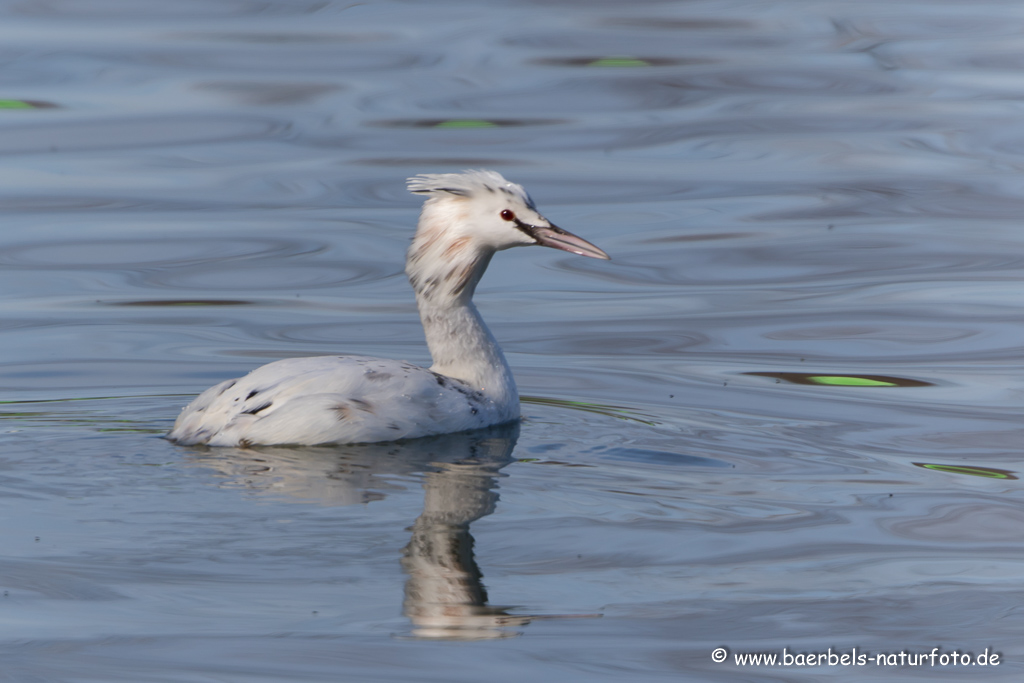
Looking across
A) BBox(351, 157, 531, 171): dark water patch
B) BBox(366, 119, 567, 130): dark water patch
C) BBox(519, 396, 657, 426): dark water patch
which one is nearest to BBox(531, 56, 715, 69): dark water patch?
BBox(366, 119, 567, 130): dark water patch

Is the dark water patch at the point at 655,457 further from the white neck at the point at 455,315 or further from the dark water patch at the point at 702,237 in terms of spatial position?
the dark water patch at the point at 702,237

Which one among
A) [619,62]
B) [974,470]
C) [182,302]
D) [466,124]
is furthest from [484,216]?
[619,62]

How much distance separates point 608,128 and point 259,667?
11218 mm

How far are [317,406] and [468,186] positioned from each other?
1418 millimetres

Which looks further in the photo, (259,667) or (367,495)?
(367,495)

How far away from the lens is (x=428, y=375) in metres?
7.61

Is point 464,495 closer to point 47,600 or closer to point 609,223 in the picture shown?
point 47,600

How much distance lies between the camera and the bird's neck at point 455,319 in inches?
313

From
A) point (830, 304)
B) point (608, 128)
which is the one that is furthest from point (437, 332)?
point (608, 128)

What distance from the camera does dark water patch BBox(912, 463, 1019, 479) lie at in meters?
7.54

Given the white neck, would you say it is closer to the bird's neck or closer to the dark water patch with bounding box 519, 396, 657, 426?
the bird's neck

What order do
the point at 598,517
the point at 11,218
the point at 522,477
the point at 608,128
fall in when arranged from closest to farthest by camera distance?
the point at 598,517 → the point at 522,477 → the point at 11,218 → the point at 608,128

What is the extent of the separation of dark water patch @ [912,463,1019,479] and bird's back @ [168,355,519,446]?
2.35 m

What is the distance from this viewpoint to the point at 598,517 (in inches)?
253
